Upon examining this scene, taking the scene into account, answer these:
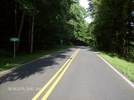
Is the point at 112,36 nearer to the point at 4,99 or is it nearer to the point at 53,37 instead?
the point at 53,37

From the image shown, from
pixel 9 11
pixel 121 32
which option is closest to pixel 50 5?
pixel 9 11

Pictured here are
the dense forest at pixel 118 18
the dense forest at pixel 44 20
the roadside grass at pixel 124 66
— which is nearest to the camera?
the roadside grass at pixel 124 66

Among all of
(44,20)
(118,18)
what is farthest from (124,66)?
(44,20)

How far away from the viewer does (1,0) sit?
21.1m

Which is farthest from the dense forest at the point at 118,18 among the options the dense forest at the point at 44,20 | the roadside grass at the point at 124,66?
the roadside grass at the point at 124,66

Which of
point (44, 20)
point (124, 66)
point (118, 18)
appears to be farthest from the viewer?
point (118, 18)

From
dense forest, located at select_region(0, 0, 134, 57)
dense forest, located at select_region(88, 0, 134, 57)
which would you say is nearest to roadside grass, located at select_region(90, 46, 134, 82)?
dense forest, located at select_region(0, 0, 134, 57)

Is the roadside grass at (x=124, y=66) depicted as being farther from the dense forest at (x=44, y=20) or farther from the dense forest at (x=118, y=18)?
the dense forest at (x=118, y=18)

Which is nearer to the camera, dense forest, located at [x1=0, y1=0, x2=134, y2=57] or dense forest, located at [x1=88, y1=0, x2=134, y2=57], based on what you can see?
dense forest, located at [x1=0, y1=0, x2=134, y2=57]

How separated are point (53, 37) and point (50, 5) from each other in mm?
12837

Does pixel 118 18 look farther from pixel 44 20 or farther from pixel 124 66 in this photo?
pixel 124 66

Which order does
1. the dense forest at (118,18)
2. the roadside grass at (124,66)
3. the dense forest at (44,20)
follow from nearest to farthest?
the roadside grass at (124,66)
the dense forest at (44,20)
the dense forest at (118,18)

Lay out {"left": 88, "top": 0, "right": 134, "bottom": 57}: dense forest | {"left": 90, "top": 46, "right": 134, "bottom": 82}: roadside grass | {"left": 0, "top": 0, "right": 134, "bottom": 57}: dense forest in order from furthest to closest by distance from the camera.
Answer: {"left": 88, "top": 0, "right": 134, "bottom": 57}: dense forest, {"left": 0, "top": 0, "right": 134, "bottom": 57}: dense forest, {"left": 90, "top": 46, "right": 134, "bottom": 82}: roadside grass

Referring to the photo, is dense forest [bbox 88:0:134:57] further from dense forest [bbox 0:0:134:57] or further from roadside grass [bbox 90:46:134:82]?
roadside grass [bbox 90:46:134:82]
